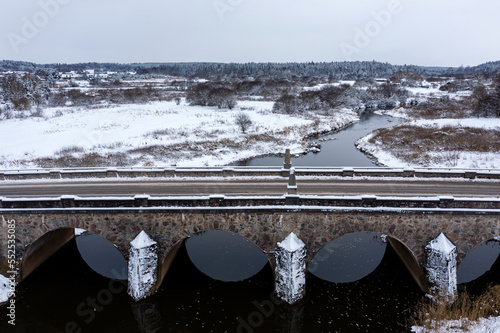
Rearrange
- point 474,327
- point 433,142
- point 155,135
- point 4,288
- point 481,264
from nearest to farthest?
point 474,327
point 4,288
point 481,264
point 433,142
point 155,135

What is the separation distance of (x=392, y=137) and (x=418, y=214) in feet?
154

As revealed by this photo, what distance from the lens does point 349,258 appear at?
27812mm

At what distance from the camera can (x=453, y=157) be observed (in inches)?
1930

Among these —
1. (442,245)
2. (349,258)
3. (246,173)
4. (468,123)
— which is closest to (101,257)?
(246,173)

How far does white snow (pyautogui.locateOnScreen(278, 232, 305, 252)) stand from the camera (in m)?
21.0

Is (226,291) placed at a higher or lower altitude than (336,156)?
lower

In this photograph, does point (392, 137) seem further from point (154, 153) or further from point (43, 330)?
point (43, 330)

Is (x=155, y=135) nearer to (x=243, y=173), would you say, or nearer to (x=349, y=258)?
(x=243, y=173)

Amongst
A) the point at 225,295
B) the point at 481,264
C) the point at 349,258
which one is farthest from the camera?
the point at 349,258

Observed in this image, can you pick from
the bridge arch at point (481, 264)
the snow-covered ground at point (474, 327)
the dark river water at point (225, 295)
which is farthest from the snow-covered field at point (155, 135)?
the snow-covered ground at point (474, 327)

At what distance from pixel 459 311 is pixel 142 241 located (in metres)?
19.9

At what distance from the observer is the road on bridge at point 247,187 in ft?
81.8

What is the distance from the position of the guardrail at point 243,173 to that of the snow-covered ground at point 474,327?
1199 centimetres

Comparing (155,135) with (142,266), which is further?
(155,135)
